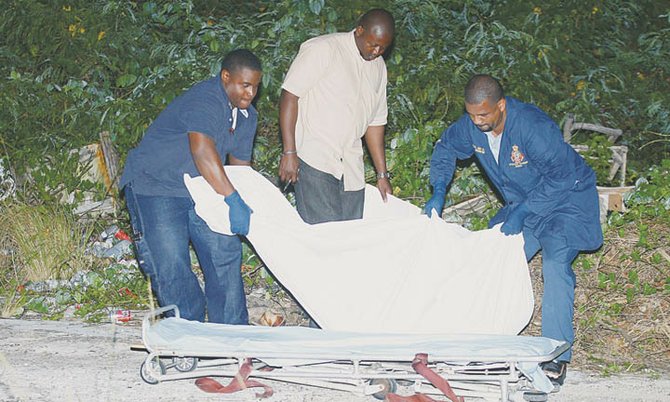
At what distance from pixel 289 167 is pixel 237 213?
587mm

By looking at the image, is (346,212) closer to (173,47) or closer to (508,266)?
(508,266)

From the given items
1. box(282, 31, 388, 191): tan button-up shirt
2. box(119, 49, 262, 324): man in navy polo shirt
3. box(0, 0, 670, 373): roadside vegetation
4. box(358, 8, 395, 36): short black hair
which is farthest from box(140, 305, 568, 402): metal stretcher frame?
box(358, 8, 395, 36): short black hair

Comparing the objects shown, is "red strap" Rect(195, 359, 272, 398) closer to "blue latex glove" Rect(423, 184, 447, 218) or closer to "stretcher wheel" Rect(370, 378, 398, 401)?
"stretcher wheel" Rect(370, 378, 398, 401)

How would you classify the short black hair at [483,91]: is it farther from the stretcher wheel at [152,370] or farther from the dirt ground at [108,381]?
the stretcher wheel at [152,370]

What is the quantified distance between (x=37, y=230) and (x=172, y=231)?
2379mm

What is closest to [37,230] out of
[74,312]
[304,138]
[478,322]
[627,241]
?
[74,312]

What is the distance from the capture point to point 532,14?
369 inches

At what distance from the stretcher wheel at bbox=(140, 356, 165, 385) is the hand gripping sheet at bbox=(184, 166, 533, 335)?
0.80 meters

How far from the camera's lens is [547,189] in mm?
5129

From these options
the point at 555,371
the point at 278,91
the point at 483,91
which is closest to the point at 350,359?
the point at 555,371

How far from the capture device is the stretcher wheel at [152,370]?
4.96 m

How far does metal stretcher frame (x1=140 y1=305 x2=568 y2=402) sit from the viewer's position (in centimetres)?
457

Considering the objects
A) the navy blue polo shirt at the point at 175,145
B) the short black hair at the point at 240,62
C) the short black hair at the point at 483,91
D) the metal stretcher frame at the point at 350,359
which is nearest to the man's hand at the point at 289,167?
the navy blue polo shirt at the point at 175,145

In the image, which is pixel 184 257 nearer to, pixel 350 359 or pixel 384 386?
pixel 350 359
